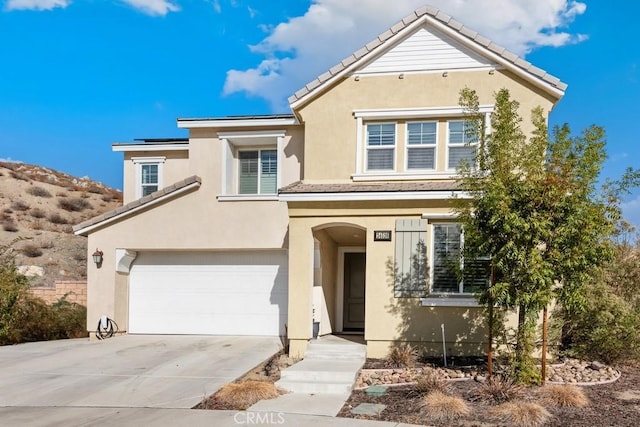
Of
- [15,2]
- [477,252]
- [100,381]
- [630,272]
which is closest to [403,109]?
[477,252]

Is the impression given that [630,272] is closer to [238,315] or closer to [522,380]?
[522,380]

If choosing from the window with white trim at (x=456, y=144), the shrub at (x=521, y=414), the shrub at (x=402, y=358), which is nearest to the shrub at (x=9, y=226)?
the shrub at (x=402, y=358)

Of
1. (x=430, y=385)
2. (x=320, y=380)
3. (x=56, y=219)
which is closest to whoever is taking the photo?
(x=430, y=385)

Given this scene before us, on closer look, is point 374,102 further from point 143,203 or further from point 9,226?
point 9,226

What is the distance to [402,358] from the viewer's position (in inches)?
433

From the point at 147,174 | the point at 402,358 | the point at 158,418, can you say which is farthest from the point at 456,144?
the point at 147,174

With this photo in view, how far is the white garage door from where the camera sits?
15.4 metres

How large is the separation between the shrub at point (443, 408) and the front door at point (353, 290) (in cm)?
700

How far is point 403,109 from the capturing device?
518 inches

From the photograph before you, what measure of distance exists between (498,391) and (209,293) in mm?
9702

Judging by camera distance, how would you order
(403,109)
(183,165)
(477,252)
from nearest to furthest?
1. (477,252)
2. (403,109)
3. (183,165)

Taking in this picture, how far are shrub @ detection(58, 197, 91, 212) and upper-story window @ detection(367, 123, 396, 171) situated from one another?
30906mm

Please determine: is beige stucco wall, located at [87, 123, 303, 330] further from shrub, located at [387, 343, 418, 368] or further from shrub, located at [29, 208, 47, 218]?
shrub, located at [29, 208, 47, 218]

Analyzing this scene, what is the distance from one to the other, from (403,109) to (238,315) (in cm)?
759
